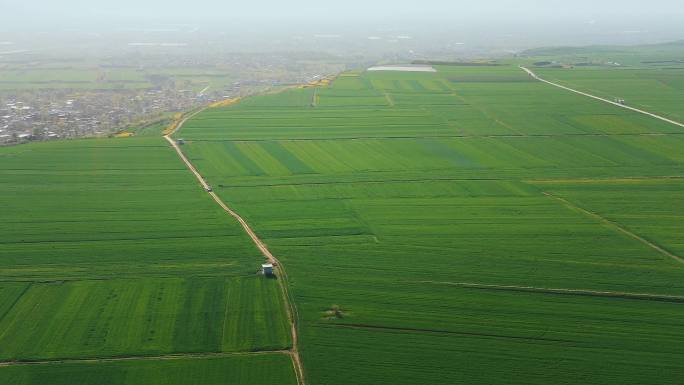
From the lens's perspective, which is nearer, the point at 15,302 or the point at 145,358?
the point at 145,358

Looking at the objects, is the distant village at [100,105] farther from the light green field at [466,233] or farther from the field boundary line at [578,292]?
the field boundary line at [578,292]

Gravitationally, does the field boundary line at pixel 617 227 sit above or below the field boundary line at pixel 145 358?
above

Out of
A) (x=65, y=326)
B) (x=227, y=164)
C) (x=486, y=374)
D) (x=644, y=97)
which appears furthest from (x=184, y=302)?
(x=644, y=97)

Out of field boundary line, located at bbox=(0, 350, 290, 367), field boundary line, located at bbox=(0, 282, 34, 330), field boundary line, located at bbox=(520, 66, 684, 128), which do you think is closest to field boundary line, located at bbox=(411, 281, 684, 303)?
field boundary line, located at bbox=(0, 350, 290, 367)

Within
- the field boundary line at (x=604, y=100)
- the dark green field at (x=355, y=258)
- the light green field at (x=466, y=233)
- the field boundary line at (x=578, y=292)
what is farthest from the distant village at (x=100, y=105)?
the field boundary line at (x=578, y=292)

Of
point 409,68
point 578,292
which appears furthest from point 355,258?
point 409,68

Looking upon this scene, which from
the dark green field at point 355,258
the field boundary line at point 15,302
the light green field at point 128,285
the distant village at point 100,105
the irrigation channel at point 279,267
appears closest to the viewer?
the light green field at point 128,285

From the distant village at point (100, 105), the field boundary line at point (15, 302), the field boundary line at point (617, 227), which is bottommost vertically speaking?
the field boundary line at point (15, 302)

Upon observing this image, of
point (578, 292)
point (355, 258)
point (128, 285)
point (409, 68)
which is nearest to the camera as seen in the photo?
point (578, 292)

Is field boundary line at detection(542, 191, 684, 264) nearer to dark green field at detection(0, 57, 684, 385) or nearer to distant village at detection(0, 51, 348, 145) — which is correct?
dark green field at detection(0, 57, 684, 385)

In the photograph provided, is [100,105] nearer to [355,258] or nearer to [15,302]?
[15,302]
